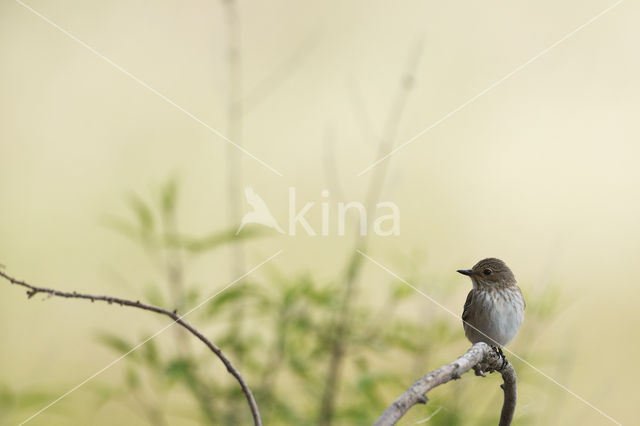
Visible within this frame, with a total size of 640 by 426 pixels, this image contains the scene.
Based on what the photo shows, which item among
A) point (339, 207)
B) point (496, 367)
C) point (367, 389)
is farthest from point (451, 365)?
point (339, 207)

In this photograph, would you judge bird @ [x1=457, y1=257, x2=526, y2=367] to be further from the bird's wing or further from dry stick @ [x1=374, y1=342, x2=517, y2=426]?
dry stick @ [x1=374, y1=342, x2=517, y2=426]

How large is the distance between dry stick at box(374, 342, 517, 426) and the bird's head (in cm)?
24

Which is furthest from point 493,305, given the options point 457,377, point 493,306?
point 457,377

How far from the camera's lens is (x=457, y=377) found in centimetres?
68

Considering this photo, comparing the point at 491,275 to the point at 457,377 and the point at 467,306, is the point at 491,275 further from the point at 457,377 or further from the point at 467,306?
the point at 457,377

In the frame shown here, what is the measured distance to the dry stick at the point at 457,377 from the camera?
1.91 ft

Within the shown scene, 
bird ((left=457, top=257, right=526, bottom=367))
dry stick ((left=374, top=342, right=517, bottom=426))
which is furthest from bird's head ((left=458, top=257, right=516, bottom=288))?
dry stick ((left=374, top=342, right=517, bottom=426))

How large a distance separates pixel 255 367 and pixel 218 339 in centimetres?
8

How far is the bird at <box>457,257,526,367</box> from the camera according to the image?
3.62 feet

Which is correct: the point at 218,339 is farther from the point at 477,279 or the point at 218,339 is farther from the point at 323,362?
the point at 477,279

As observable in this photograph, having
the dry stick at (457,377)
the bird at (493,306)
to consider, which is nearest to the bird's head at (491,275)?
the bird at (493,306)

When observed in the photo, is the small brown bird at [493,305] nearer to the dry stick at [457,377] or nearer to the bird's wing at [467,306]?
the bird's wing at [467,306]

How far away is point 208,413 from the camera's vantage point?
117 centimetres

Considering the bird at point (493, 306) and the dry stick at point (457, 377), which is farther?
the bird at point (493, 306)
